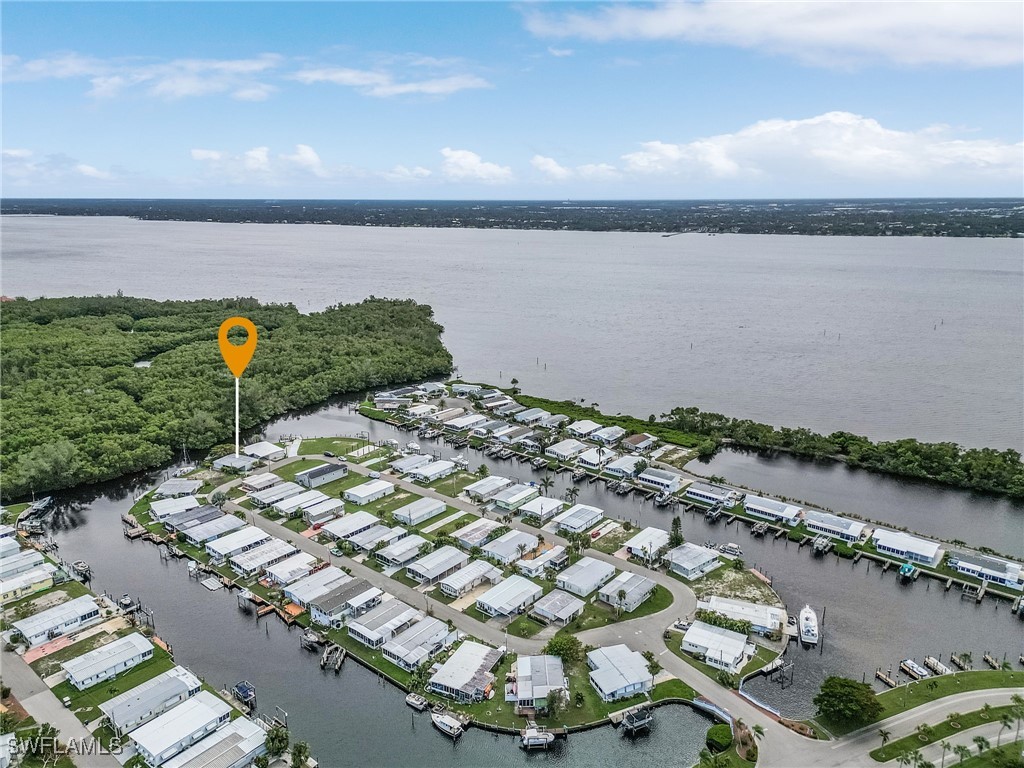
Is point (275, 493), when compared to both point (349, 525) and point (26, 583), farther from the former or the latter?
point (26, 583)

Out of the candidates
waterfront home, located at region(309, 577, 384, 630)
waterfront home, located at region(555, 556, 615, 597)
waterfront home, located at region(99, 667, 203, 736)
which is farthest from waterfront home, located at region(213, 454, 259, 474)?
waterfront home, located at region(555, 556, 615, 597)

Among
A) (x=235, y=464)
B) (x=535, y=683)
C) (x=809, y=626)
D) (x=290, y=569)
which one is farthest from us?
(x=235, y=464)

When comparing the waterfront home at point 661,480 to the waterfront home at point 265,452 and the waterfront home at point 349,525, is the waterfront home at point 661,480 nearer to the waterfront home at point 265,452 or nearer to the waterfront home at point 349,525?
the waterfront home at point 349,525

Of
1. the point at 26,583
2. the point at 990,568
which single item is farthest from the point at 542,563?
the point at 26,583

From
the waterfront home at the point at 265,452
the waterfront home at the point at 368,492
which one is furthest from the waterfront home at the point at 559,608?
the waterfront home at the point at 265,452

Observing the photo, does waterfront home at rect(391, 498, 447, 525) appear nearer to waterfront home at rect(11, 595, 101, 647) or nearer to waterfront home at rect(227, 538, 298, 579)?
waterfront home at rect(227, 538, 298, 579)

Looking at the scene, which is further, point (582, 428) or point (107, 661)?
point (582, 428)

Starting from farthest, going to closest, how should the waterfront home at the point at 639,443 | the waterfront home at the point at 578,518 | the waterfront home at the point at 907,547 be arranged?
1. the waterfront home at the point at 639,443
2. the waterfront home at the point at 578,518
3. the waterfront home at the point at 907,547

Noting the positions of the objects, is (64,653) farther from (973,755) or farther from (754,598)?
(973,755)
